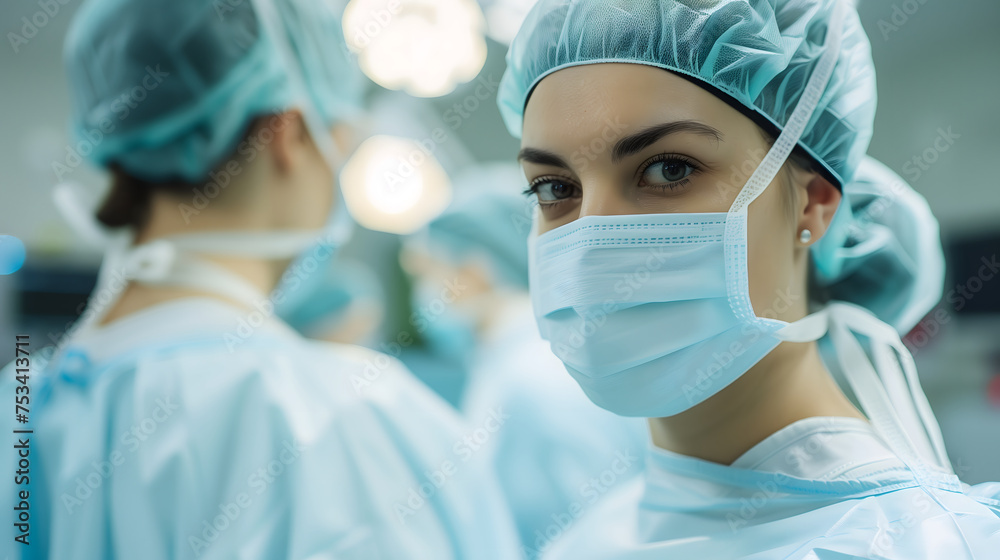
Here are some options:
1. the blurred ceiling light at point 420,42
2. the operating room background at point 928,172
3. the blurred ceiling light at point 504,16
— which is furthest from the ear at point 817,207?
the blurred ceiling light at point 420,42

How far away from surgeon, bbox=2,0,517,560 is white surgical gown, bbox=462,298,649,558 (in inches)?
13.6

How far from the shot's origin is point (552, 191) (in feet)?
3.27

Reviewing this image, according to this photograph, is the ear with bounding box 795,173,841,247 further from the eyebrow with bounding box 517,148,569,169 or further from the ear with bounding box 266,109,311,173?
the ear with bounding box 266,109,311,173

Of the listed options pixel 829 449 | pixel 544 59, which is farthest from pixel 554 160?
pixel 829 449

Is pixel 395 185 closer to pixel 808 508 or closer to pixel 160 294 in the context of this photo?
pixel 160 294

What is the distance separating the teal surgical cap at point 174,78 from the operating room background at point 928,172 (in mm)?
694

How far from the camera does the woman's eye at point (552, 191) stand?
972 millimetres

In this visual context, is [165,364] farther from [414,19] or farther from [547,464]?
[414,19]

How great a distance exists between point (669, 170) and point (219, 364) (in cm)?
93

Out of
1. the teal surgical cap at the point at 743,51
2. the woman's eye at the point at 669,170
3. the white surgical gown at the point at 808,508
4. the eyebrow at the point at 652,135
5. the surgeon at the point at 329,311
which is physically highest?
the teal surgical cap at the point at 743,51

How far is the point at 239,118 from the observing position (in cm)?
136

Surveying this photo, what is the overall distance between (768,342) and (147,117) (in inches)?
49.6

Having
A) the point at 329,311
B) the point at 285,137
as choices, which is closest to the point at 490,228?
the point at 329,311

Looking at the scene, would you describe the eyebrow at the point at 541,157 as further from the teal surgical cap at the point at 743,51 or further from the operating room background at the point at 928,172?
the operating room background at the point at 928,172
